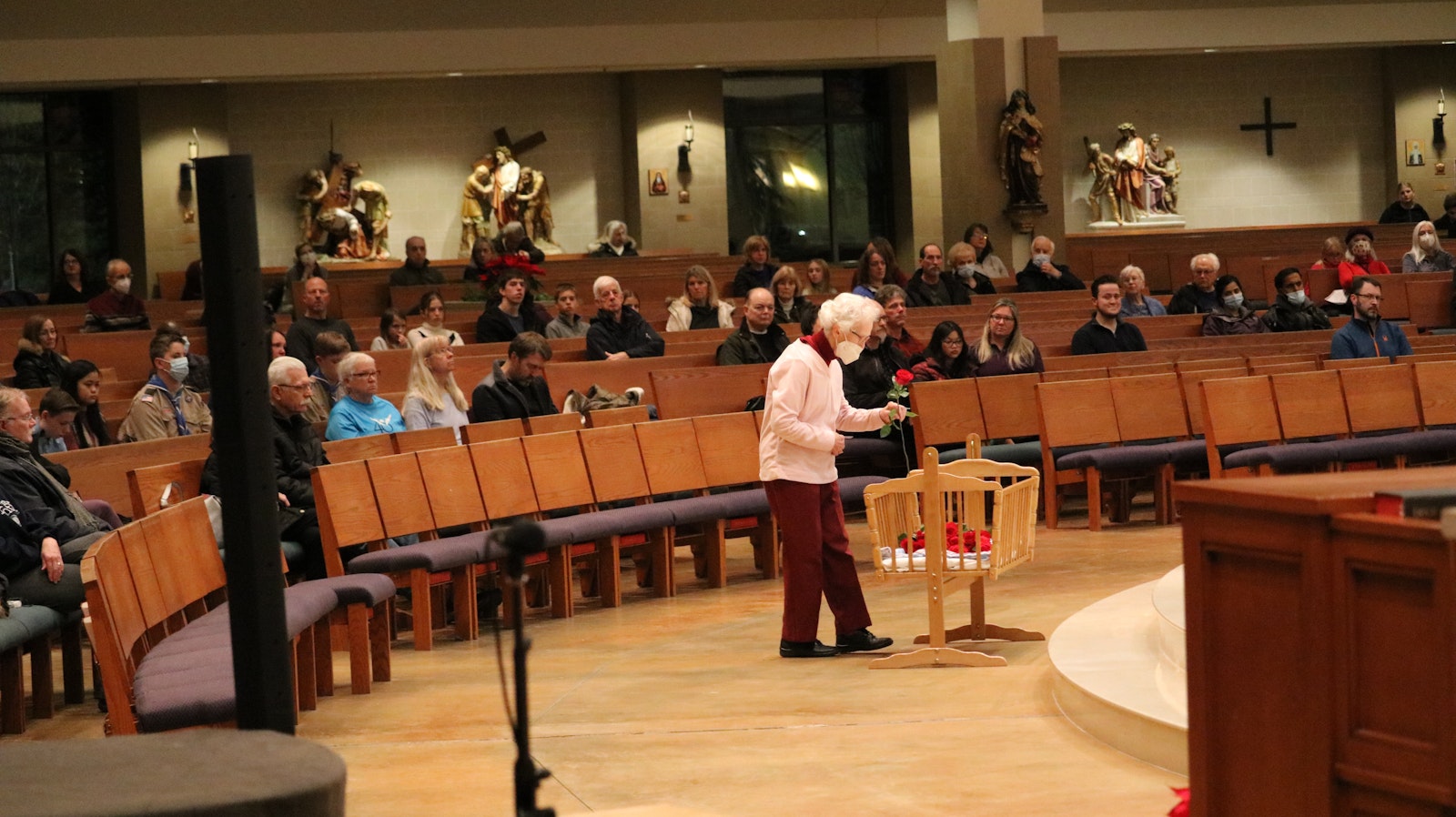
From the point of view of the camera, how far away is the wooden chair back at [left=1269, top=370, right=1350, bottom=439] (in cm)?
847

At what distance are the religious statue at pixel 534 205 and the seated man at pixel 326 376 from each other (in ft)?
33.2

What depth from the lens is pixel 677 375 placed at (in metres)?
8.78

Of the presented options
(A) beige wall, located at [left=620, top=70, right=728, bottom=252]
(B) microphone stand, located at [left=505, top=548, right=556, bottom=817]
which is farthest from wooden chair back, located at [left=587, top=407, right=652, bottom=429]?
(A) beige wall, located at [left=620, top=70, right=728, bottom=252]

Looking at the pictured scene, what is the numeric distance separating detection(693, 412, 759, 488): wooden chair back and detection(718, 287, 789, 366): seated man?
1.34m

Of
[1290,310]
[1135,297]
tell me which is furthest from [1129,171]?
[1290,310]

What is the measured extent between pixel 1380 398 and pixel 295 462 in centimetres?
558

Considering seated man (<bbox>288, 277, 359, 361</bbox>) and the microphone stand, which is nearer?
the microphone stand

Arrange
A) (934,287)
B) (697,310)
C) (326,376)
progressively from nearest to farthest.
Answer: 1. (326,376)
2. (697,310)
3. (934,287)

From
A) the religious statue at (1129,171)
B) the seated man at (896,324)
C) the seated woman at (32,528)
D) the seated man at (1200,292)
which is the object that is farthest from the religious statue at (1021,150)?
the seated woman at (32,528)

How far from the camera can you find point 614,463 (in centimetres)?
729

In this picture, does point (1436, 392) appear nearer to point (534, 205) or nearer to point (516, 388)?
point (516, 388)

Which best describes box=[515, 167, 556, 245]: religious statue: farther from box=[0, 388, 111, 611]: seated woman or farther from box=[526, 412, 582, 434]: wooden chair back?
box=[0, 388, 111, 611]: seated woman

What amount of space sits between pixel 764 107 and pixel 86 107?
7.48 m

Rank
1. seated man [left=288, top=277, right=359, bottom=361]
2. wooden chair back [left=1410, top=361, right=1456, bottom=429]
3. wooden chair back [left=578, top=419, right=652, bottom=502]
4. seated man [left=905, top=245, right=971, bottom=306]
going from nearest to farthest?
wooden chair back [left=578, top=419, right=652, bottom=502], wooden chair back [left=1410, top=361, right=1456, bottom=429], seated man [left=288, top=277, right=359, bottom=361], seated man [left=905, top=245, right=971, bottom=306]
